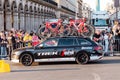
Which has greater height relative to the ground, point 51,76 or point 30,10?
point 30,10

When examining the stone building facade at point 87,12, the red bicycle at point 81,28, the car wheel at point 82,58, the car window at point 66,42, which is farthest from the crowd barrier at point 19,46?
the stone building facade at point 87,12

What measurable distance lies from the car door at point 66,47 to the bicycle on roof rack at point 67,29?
20.2 feet

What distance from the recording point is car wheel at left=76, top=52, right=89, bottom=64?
20.7 metres

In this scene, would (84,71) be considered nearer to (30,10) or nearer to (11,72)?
(11,72)

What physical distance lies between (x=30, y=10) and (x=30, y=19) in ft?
9.63

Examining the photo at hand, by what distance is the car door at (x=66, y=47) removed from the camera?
68.1 feet

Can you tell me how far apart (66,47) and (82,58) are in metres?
1.01

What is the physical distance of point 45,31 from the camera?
92.5ft

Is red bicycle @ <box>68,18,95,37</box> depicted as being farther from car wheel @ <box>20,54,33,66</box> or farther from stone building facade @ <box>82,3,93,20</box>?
stone building facade @ <box>82,3,93,20</box>

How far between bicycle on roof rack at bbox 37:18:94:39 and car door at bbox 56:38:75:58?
6.17 metres

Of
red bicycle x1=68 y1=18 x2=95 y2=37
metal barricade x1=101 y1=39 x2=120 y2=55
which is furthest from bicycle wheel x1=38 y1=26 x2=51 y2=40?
metal barricade x1=101 y1=39 x2=120 y2=55

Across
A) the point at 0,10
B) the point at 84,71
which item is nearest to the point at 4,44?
the point at 84,71

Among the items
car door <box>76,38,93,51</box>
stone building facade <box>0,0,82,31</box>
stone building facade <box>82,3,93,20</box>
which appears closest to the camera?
car door <box>76,38,93,51</box>

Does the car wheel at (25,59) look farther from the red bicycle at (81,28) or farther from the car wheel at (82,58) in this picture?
the red bicycle at (81,28)
